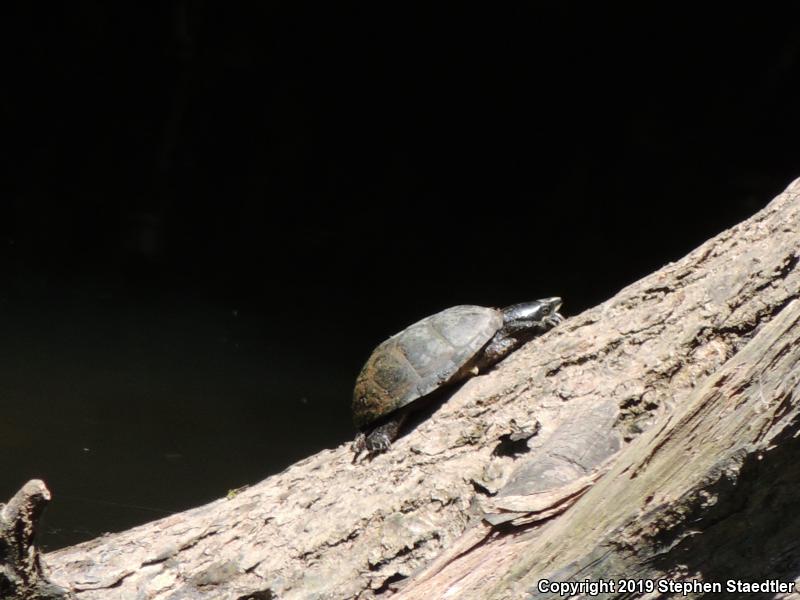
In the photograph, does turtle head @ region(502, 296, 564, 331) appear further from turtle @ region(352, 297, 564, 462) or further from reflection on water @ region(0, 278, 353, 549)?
reflection on water @ region(0, 278, 353, 549)

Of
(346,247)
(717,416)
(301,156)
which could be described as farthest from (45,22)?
(717,416)

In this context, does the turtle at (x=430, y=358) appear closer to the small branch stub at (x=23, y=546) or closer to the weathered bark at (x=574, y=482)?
the weathered bark at (x=574, y=482)

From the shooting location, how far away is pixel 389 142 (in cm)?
771

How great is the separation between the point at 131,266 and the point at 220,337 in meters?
1.14

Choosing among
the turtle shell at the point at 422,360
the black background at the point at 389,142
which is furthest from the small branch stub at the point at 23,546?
the black background at the point at 389,142

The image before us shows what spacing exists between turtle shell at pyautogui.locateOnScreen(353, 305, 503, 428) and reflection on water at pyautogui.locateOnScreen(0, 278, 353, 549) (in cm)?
213

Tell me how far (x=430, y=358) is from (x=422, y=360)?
0.02 metres

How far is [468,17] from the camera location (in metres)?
7.39

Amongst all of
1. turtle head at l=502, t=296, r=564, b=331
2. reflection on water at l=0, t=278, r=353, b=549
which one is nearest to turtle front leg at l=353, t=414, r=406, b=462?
turtle head at l=502, t=296, r=564, b=331

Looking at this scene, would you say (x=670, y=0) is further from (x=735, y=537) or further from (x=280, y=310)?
(x=735, y=537)

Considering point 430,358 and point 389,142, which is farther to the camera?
point 389,142

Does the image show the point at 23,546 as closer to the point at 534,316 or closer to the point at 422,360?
the point at 422,360

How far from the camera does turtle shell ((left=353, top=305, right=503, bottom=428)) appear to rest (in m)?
2.25

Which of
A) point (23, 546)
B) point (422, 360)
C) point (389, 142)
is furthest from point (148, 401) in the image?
point (389, 142)
